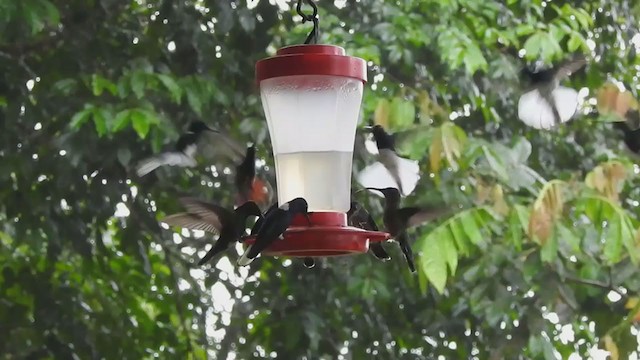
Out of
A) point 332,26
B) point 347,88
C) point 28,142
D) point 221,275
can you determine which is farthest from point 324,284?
point 347,88

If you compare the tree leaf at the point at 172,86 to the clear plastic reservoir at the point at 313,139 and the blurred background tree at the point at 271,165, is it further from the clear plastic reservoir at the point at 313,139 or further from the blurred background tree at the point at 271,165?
the clear plastic reservoir at the point at 313,139

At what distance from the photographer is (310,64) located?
1437 mm

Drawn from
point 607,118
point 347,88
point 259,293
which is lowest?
point 259,293

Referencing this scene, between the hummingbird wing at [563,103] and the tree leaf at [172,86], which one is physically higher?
the tree leaf at [172,86]

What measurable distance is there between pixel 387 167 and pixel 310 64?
455 mm

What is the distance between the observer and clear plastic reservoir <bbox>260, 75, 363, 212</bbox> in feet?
5.38

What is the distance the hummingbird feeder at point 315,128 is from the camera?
4.87ft

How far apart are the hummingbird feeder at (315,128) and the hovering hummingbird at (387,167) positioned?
7 cm

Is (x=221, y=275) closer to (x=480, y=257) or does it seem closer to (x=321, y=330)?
(x=321, y=330)

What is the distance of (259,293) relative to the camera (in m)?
2.75

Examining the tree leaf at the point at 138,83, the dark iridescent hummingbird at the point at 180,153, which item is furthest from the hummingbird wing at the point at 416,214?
the tree leaf at the point at 138,83

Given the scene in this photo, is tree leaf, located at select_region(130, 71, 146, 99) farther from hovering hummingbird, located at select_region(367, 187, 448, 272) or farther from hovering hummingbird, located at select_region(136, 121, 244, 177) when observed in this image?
hovering hummingbird, located at select_region(367, 187, 448, 272)

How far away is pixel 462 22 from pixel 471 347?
855mm

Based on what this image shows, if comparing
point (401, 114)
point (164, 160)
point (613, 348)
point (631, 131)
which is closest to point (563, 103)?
point (631, 131)
